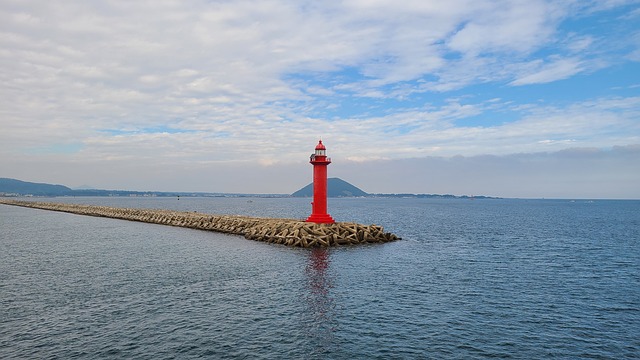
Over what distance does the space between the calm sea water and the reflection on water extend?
0.25 feet

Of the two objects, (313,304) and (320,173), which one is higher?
(320,173)

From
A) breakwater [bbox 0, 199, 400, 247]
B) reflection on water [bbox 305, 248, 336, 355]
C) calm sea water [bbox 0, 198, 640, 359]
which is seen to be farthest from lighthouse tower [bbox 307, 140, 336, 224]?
reflection on water [bbox 305, 248, 336, 355]

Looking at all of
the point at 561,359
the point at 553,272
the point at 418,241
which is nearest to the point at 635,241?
the point at 418,241

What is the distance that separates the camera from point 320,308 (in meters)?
17.9

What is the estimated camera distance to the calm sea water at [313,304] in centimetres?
1362

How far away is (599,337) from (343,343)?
9070mm

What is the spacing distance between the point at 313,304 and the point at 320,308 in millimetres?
669

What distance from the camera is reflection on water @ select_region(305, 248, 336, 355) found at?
14.2m

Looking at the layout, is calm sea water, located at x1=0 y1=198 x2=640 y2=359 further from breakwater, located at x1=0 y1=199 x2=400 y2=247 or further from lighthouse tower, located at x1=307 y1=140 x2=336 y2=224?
lighthouse tower, located at x1=307 y1=140 x2=336 y2=224

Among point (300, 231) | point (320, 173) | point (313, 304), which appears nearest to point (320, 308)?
point (313, 304)

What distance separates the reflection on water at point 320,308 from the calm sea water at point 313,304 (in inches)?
3.0

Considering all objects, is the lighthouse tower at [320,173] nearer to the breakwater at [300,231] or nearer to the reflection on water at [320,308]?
the breakwater at [300,231]

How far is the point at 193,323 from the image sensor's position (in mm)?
15625

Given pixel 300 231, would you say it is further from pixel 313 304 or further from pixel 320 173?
pixel 313 304
